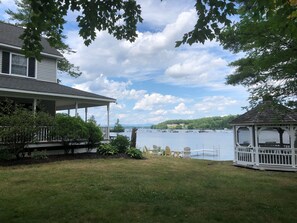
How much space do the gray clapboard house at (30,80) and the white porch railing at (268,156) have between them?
340 inches

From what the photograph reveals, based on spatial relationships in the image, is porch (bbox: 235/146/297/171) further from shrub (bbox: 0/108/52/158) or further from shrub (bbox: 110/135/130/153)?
shrub (bbox: 0/108/52/158)

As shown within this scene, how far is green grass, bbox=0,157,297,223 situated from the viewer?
5.94 metres

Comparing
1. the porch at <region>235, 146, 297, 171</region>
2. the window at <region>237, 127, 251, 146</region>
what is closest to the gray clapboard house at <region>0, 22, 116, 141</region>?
the window at <region>237, 127, 251, 146</region>

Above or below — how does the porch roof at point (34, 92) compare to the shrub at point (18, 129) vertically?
above

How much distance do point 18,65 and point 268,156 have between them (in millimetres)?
15694

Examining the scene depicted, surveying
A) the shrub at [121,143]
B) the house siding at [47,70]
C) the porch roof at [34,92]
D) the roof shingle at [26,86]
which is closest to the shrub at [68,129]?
the porch roof at [34,92]

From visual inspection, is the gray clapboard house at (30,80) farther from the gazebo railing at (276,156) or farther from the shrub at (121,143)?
the gazebo railing at (276,156)

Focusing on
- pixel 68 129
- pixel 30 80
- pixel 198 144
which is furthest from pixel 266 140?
pixel 198 144

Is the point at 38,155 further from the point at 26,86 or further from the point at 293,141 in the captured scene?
the point at 293,141

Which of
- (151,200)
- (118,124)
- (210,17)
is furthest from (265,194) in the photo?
(118,124)

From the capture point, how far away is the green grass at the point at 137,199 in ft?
19.5

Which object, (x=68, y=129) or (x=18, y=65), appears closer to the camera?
(x=68, y=129)

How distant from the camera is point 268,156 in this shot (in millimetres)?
16219

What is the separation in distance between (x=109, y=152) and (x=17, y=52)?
8.35m
